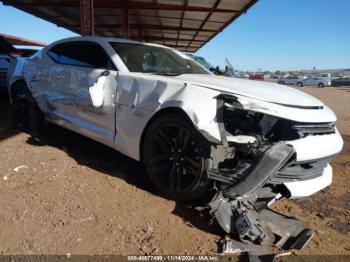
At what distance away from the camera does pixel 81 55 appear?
5.29 meters

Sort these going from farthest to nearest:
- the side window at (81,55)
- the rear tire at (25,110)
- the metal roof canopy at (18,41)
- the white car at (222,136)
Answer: the metal roof canopy at (18,41) < the rear tire at (25,110) < the side window at (81,55) < the white car at (222,136)

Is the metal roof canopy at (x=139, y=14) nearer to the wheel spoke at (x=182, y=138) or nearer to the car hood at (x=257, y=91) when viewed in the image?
the car hood at (x=257, y=91)

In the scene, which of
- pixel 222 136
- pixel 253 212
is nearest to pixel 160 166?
pixel 222 136

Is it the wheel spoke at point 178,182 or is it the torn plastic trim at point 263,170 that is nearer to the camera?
the torn plastic trim at point 263,170

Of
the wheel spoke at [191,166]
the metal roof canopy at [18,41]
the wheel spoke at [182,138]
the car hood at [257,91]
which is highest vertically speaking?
the car hood at [257,91]

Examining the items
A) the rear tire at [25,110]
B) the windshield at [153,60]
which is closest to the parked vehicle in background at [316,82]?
the windshield at [153,60]

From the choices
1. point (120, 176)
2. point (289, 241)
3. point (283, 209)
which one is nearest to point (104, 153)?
point (120, 176)

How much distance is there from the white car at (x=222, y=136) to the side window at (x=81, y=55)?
0.05 meters

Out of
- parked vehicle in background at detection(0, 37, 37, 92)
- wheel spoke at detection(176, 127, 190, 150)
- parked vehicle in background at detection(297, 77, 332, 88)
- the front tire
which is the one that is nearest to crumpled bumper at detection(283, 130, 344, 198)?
the front tire

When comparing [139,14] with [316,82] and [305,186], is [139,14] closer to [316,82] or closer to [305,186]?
[305,186]

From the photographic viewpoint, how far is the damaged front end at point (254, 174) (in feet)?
10.8

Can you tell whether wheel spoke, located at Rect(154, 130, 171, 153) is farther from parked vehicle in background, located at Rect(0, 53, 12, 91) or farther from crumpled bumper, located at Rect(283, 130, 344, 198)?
parked vehicle in background, located at Rect(0, 53, 12, 91)

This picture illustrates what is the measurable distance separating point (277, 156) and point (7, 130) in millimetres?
4918

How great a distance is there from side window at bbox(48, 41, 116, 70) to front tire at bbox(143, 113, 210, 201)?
1.24 m
